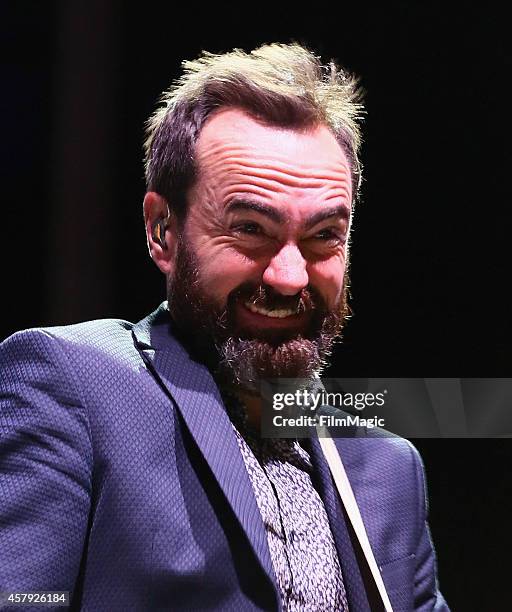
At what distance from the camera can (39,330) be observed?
41.3 inches

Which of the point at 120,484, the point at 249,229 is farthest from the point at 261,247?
the point at 120,484

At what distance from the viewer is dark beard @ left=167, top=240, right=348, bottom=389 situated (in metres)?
1.17

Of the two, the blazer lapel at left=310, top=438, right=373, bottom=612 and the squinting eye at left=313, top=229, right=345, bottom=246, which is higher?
the squinting eye at left=313, top=229, right=345, bottom=246

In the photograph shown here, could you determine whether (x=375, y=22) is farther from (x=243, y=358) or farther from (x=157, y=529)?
(x=157, y=529)

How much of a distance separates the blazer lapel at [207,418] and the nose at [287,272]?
15 cm

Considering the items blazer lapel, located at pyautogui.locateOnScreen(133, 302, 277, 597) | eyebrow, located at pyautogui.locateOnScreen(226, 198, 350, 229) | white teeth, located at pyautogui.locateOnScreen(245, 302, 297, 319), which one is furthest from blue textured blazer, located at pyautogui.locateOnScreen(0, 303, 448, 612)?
eyebrow, located at pyautogui.locateOnScreen(226, 198, 350, 229)

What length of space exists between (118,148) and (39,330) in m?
0.50

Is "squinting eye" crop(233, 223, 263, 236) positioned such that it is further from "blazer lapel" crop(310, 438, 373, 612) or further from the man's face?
"blazer lapel" crop(310, 438, 373, 612)

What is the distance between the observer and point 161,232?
1268 millimetres

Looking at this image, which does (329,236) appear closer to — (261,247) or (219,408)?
(261,247)

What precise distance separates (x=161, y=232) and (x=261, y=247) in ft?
0.59

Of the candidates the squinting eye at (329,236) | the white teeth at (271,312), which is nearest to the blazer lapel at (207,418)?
the white teeth at (271,312)

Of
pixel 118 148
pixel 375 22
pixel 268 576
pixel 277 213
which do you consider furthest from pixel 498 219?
pixel 268 576

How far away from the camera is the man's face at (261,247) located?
3.81ft
